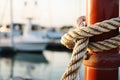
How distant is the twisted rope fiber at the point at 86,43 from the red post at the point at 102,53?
23mm

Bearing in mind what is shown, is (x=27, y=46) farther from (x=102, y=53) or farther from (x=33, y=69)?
(x=102, y=53)

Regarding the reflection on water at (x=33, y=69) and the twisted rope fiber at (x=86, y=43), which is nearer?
the twisted rope fiber at (x=86, y=43)

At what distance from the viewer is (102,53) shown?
4.20ft

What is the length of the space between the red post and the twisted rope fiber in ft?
0.08

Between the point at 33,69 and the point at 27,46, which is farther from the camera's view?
the point at 27,46

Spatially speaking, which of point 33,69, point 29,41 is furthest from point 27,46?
point 33,69

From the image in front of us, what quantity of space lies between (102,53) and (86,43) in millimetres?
69

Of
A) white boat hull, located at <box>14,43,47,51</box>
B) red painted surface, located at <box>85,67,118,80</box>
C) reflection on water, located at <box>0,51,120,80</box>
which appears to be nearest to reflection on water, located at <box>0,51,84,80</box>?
reflection on water, located at <box>0,51,120,80</box>

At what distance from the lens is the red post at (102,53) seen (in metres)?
1.26

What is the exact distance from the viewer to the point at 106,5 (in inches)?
49.6

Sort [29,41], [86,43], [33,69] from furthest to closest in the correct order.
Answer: [29,41] < [33,69] < [86,43]

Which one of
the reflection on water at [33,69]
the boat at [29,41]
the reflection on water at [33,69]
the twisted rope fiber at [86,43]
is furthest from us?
the boat at [29,41]

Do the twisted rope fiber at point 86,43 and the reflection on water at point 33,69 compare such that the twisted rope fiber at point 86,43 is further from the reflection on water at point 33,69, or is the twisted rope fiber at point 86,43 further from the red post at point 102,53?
the reflection on water at point 33,69

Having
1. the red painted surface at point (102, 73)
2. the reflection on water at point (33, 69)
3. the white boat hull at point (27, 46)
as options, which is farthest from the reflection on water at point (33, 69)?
the red painted surface at point (102, 73)
